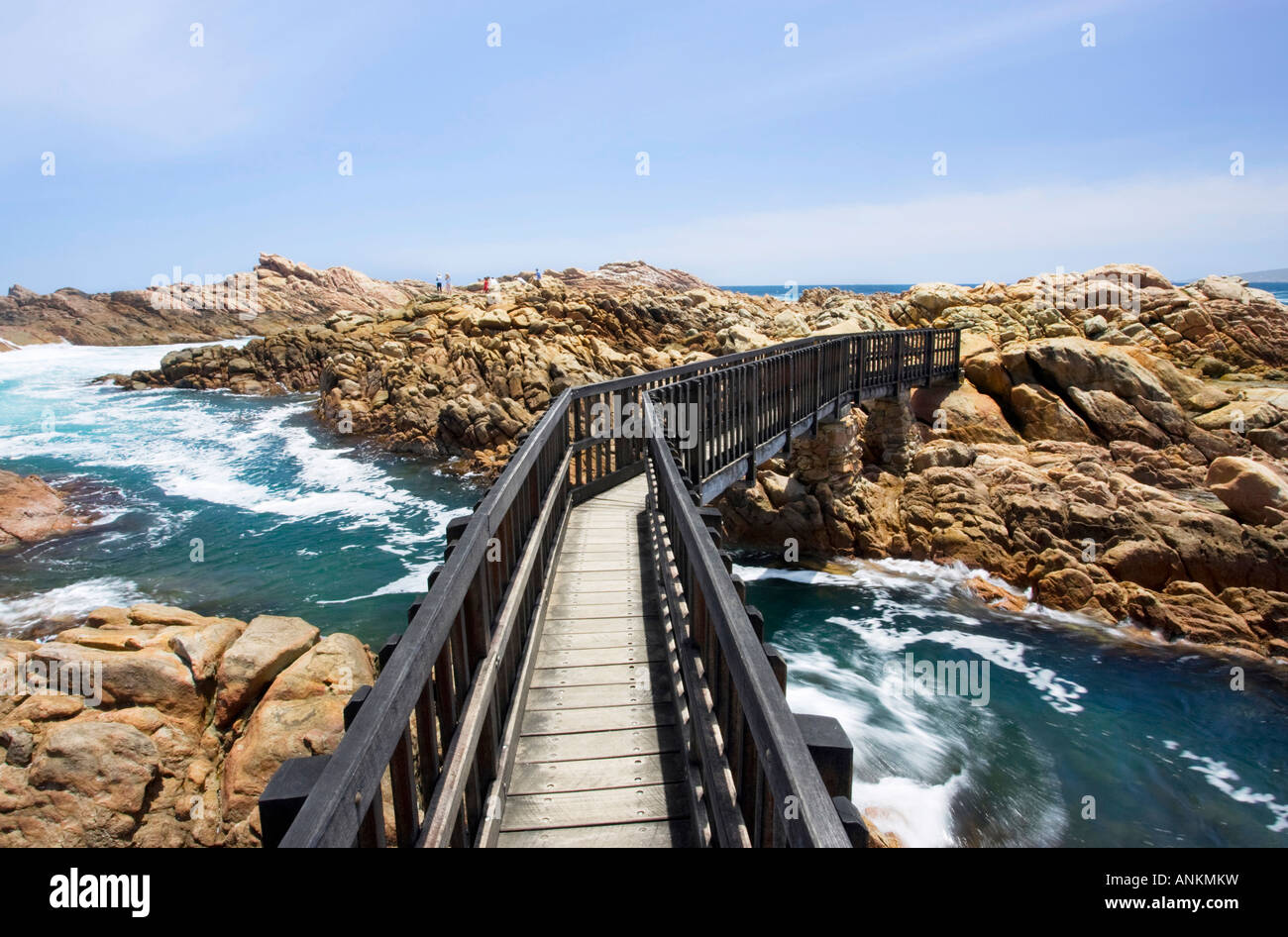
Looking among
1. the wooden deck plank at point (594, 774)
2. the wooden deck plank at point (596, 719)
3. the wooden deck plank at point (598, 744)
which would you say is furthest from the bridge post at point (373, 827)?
the wooden deck plank at point (596, 719)

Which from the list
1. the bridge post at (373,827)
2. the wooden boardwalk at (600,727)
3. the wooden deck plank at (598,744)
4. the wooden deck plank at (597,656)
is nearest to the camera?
the bridge post at (373,827)

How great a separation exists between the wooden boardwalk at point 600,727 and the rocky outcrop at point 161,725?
4.07 meters

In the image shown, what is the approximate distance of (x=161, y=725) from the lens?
25.8 ft

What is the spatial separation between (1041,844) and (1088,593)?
7.53 metres

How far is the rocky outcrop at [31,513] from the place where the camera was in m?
18.3

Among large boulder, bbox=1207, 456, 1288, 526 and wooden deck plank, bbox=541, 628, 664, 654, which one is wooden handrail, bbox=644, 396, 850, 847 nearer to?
wooden deck plank, bbox=541, 628, 664, 654

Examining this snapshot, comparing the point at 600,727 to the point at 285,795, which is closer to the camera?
the point at 285,795

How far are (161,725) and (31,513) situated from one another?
1668 centimetres

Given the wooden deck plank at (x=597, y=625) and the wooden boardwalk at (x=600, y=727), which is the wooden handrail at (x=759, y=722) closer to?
the wooden boardwalk at (x=600, y=727)

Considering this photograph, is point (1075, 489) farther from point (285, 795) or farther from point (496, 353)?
point (496, 353)

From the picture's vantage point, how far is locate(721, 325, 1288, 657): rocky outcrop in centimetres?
1379

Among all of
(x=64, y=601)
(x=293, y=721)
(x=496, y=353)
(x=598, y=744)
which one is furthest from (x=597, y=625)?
(x=496, y=353)
